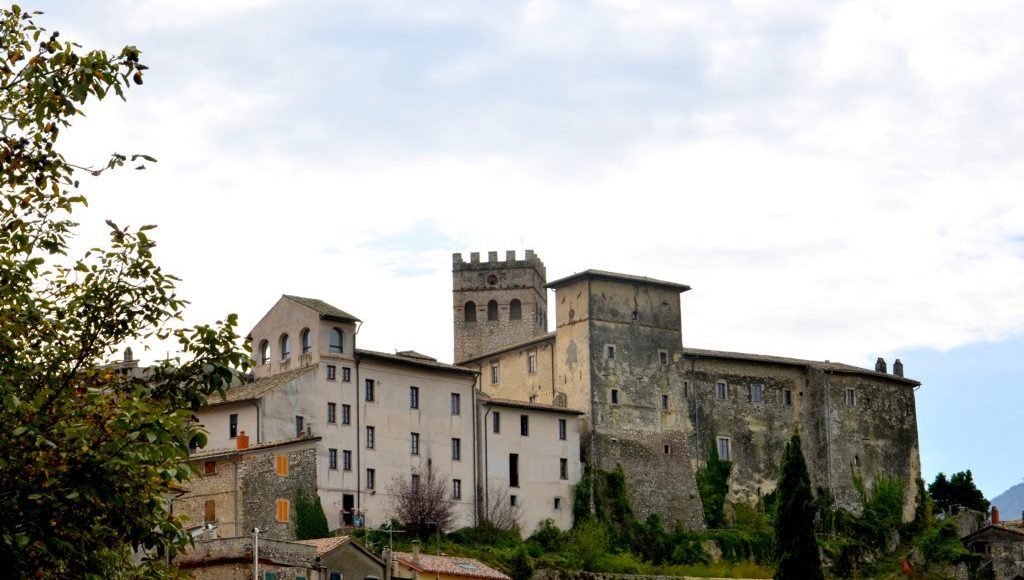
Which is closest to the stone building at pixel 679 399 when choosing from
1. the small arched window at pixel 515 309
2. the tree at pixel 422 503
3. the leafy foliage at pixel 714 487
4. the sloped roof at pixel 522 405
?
the leafy foliage at pixel 714 487

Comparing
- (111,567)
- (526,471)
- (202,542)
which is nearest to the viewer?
(111,567)

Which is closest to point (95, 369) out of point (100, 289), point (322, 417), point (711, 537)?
point (100, 289)

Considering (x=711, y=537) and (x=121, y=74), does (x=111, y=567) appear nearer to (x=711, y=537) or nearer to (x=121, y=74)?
(x=121, y=74)

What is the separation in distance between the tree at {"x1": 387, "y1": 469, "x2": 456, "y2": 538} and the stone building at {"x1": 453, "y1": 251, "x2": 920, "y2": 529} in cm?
898

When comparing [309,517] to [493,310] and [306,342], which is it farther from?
[493,310]

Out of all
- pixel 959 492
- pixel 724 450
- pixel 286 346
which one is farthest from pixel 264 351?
pixel 959 492

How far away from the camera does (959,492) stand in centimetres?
9312

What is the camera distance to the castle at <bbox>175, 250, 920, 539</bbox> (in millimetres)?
61562

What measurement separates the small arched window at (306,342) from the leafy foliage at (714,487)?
825 inches

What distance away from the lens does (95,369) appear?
71.3ft

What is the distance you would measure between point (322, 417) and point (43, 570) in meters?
43.5

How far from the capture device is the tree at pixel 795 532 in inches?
2430

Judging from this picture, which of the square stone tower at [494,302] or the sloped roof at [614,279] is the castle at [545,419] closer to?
the sloped roof at [614,279]

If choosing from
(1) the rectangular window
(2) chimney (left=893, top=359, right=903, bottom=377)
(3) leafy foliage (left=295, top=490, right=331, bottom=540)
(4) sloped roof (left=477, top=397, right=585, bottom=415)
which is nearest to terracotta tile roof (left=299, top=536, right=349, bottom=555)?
(3) leafy foliage (left=295, top=490, right=331, bottom=540)
